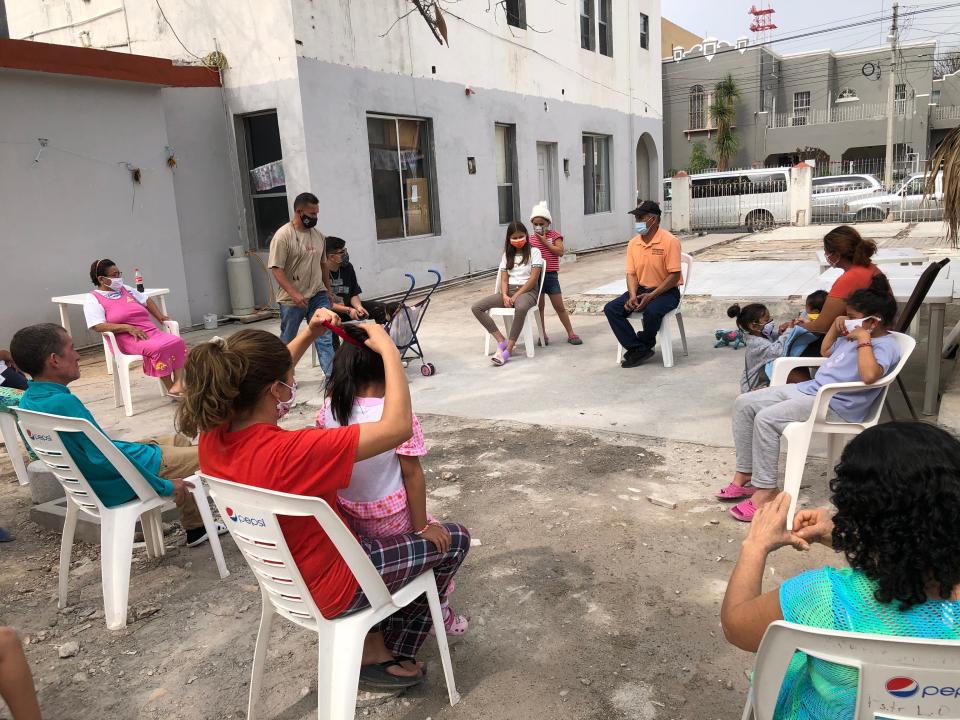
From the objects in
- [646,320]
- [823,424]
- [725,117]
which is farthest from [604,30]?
[725,117]

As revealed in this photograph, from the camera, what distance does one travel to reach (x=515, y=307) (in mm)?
7066

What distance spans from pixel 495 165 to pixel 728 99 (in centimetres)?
2233

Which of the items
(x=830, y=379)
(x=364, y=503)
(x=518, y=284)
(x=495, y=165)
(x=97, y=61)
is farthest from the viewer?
(x=495, y=165)

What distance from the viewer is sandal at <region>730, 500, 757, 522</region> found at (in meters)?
3.47

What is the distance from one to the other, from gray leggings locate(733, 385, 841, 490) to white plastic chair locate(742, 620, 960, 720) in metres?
2.17

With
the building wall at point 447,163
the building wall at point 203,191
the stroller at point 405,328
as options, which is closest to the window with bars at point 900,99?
the building wall at point 447,163

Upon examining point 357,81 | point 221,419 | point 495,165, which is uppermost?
point 357,81

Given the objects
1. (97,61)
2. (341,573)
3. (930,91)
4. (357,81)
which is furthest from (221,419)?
(930,91)

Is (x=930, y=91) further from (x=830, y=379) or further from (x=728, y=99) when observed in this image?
(x=830, y=379)

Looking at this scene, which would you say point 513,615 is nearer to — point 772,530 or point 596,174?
point 772,530

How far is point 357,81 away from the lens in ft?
33.6

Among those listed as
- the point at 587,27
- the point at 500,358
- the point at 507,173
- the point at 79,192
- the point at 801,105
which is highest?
the point at 801,105

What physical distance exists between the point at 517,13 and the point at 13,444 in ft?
39.6

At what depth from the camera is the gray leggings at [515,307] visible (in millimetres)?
7055
